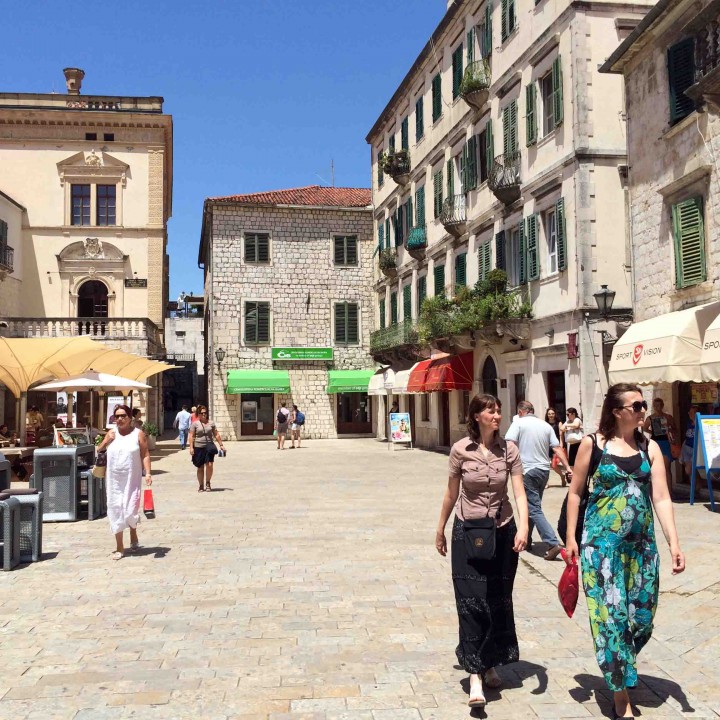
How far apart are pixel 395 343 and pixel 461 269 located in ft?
23.6

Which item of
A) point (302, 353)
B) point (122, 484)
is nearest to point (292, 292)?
point (302, 353)

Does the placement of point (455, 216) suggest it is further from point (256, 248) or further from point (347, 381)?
point (256, 248)

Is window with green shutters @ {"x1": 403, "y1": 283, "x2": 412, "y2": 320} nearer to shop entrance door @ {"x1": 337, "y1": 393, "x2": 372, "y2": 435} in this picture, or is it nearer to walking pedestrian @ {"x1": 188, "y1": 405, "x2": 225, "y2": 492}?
shop entrance door @ {"x1": 337, "y1": 393, "x2": 372, "y2": 435}

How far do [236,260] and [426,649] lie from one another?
32.4m

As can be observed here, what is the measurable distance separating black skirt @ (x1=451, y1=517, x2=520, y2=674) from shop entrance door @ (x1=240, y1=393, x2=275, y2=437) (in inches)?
1253

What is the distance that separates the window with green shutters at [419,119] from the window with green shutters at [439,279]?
17.7 feet

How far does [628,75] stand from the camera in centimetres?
1566

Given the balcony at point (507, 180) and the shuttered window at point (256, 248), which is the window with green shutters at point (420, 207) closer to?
the balcony at point (507, 180)

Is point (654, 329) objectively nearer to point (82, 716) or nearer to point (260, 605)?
point (260, 605)

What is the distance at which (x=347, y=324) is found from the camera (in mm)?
37625

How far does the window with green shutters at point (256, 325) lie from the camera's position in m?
36.4

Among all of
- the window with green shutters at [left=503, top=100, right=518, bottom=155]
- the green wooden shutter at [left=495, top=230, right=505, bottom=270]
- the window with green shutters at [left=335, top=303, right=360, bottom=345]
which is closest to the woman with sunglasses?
the green wooden shutter at [left=495, top=230, right=505, bottom=270]

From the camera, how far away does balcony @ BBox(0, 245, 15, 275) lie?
3136 cm

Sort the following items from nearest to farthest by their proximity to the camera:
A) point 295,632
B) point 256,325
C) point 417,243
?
point 295,632 → point 417,243 → point 256,325
